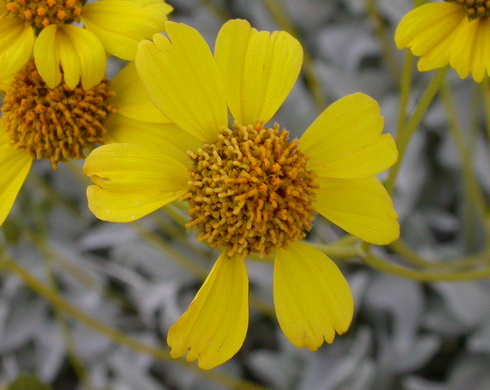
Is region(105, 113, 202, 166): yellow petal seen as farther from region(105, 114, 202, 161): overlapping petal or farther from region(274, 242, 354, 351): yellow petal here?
region(274, 242, 354, 351): yellow petal

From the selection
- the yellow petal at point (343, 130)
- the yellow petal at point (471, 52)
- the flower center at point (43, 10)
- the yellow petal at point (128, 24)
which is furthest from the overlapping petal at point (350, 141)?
the flower center at point (43, 10)

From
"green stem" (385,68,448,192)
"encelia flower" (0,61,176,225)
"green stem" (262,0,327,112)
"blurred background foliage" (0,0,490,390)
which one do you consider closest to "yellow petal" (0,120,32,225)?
"encelia flower" (0,61,176,225)

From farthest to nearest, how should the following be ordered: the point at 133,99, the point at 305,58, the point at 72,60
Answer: the point at 305,58, the point at 133,99, the point at 72,60

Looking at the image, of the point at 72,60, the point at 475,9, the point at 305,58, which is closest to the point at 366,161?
the point at 475,9

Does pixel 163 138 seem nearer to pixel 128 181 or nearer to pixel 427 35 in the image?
pixel 128 181

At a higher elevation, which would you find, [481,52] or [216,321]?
[481,52]
